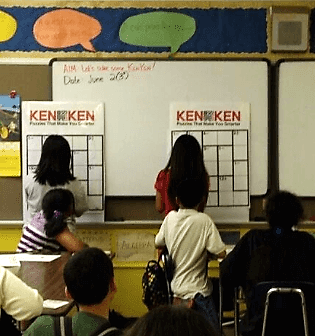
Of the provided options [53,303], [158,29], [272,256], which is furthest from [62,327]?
[158,29]

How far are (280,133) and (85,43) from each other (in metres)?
1.63

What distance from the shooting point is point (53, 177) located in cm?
436

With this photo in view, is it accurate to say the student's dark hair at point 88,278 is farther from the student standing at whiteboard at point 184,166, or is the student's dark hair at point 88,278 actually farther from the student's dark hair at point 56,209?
the student standing at whiteboard at point 184,166

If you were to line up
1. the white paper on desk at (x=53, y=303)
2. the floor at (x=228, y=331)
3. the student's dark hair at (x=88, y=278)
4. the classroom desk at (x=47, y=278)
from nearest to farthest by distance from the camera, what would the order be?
the student's dark hair at (x=88, y=278)
the white paper on desk at (x=53, y=303)
the classroom desk at (x=47, y=278)
the floor at (x=228, y=331)

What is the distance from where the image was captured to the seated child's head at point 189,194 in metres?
3.53

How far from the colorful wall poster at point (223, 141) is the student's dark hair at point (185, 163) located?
22.5 inches

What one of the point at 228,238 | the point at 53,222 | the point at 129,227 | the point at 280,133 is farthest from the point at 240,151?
the point at 53,222

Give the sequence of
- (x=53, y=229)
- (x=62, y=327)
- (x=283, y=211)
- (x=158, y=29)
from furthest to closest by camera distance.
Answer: (x=158, y=29), (x=53, y=229), (x=283, y=211), (x=62, y=327)

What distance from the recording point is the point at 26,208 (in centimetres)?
495

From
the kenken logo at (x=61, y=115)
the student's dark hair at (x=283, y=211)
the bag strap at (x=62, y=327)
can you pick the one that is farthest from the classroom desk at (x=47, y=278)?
the kenken logo at (x=61, y=115)

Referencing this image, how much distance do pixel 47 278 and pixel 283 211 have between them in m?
1.21

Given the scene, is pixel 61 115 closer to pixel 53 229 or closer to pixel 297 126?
pixel 53 229

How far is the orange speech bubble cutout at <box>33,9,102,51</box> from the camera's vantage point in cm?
493

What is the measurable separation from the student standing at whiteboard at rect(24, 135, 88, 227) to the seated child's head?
42.7 inches
